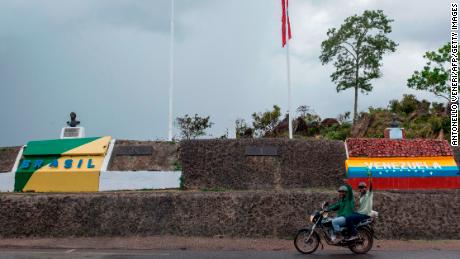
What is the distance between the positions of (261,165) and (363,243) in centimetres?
639

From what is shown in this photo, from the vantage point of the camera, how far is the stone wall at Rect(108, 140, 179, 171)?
1772cm

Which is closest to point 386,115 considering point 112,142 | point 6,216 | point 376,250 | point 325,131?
point 325,131

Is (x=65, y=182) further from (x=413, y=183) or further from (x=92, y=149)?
(x=413, y=183)

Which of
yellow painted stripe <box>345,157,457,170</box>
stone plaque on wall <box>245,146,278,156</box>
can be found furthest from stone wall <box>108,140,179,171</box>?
yellow painted stripe <box>345,157,457,170</box>

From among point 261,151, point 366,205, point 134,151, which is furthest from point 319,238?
point 134,151

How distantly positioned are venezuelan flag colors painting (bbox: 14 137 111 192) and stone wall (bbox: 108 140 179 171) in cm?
47

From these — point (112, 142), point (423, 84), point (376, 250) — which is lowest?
point (376, 250)

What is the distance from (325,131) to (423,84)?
883cm

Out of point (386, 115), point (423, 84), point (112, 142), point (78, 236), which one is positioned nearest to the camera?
point (78, 236)

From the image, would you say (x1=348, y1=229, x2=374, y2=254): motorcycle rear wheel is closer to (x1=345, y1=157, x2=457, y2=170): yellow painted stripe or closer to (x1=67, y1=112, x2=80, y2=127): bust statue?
(x1=345, y1=157, x2=457, y2=170): yellow painted stripe

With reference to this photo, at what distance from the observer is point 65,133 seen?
19.0 metres

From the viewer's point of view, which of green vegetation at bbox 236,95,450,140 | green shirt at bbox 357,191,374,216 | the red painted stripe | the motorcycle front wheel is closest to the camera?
the motorcycle front wheel

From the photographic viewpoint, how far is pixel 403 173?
16984 mm

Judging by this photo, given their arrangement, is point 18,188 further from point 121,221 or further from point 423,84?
point 423,84
